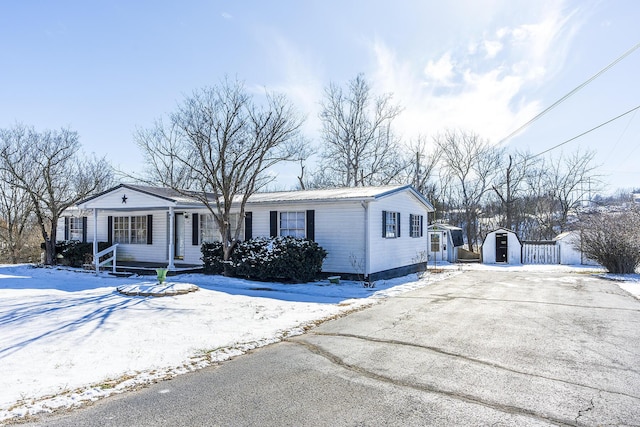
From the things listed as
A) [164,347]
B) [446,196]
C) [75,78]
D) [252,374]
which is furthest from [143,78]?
[446,196]

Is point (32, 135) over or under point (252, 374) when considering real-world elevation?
over

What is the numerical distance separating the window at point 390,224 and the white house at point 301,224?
3 centimetres

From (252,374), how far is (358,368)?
4.09 ft

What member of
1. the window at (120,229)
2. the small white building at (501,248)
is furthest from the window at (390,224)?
the window at (120,229)

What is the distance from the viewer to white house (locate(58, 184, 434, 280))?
1327cm

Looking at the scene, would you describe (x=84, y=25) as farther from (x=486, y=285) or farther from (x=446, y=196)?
(x=446, y=196)

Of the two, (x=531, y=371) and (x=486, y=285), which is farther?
(x=486, y=285)

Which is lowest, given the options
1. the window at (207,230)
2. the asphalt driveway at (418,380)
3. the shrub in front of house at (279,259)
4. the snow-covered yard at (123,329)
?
the asphalt driveway at (418,380)

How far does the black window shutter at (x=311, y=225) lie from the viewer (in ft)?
45.4

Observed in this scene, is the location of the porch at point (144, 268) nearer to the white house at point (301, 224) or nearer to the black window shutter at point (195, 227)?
the white house at point (301, 224)

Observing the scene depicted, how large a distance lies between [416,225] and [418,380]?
13.6m

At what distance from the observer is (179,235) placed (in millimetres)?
16953

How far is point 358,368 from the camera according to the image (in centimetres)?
496

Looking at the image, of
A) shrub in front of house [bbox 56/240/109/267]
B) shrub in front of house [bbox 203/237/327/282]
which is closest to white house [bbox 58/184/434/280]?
shrub in front of house [bbox 56/240/109/267]
